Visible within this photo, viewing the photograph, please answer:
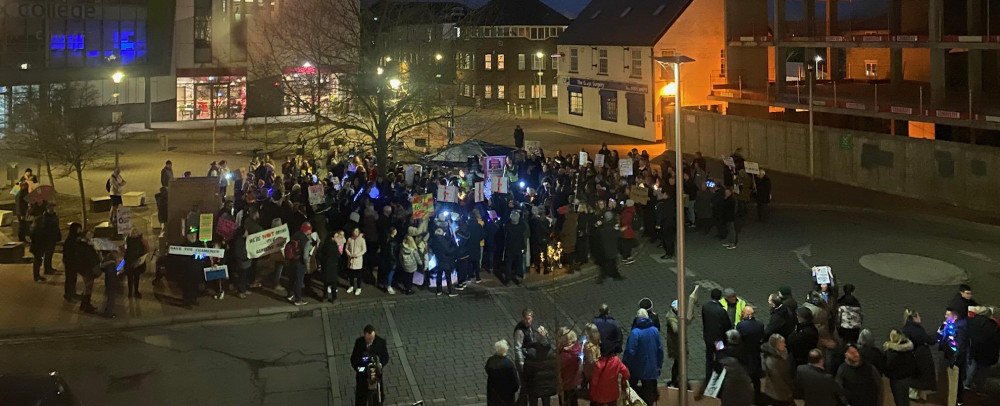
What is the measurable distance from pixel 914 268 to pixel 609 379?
11.1 meters

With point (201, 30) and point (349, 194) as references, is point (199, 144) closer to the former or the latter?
point (201, 30)

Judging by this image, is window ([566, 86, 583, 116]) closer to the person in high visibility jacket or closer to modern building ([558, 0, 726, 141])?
modern building ([558, 0, 726, 141])

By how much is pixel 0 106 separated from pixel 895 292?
48442mm

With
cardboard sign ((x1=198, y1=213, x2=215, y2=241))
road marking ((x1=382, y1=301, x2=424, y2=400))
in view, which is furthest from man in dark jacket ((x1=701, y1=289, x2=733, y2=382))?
cardboard sign ((x1=198, y1=213, x2=215, y2=241))

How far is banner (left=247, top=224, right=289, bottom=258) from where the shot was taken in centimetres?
1519

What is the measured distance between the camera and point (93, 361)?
1246 centimetres

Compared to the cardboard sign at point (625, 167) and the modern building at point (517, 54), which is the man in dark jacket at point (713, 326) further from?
the modern building at point (517, 54)

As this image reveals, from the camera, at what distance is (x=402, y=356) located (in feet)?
40.9

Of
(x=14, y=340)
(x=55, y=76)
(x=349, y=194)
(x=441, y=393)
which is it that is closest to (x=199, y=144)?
(x=55, y=76)

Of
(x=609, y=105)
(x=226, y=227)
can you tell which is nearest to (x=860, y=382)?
(x=226, y=227)

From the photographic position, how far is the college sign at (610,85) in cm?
4550

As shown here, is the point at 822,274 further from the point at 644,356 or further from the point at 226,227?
the point at 226,227

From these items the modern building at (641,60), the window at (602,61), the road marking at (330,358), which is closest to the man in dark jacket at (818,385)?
the road marking at (330,358)

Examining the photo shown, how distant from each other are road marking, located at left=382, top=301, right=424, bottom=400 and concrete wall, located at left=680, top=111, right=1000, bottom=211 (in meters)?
19.0
